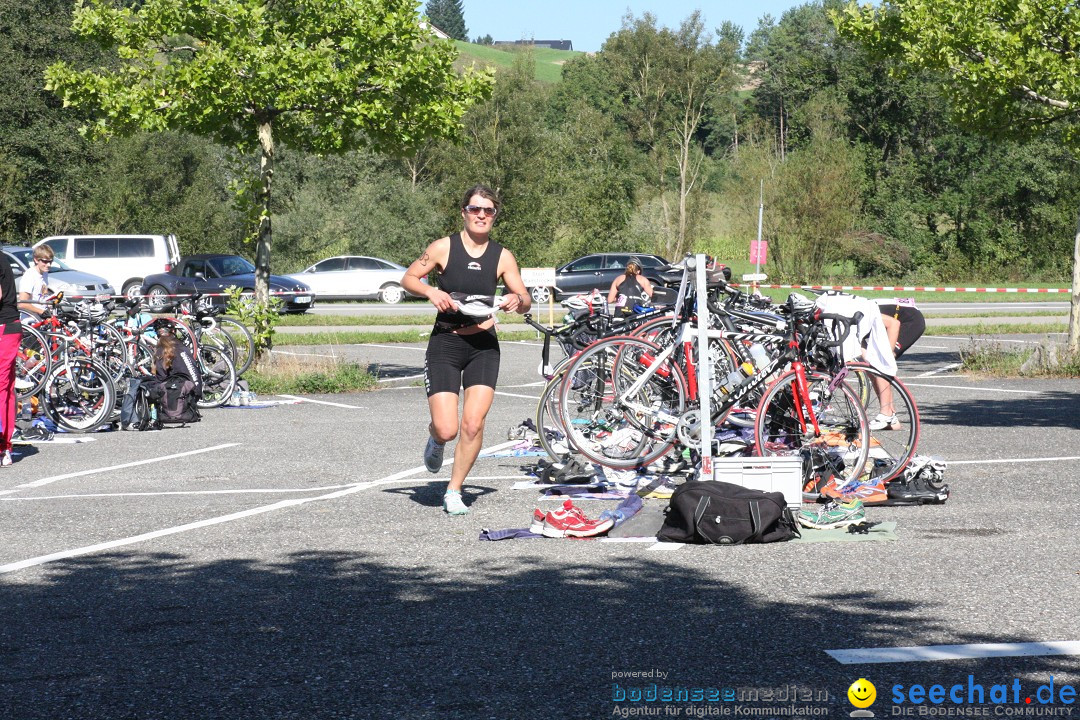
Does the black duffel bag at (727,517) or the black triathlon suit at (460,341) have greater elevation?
the black triathlon suit at (460,341)

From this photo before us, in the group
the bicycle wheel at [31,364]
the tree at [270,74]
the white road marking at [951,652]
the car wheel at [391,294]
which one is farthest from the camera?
the car wheel at [391,294]

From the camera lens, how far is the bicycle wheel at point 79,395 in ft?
44.3

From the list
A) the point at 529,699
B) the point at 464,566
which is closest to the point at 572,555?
the point at 464,566

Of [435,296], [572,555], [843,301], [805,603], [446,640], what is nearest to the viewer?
[446,640]

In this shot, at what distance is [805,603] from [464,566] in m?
1.82

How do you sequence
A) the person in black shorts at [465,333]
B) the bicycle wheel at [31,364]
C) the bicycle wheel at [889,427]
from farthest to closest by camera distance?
the bicycle wheel at [31,364]
the bicycle wheel at [889,427]
the person in black shorts at [465,333]

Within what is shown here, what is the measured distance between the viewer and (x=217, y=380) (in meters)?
15.8

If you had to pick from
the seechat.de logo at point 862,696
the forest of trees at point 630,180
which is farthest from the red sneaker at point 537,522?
the forest of trees at point 630,180

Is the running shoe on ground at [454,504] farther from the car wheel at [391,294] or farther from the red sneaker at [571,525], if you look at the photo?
the car wheel at [391,294]

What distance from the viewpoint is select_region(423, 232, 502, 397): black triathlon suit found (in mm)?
8250

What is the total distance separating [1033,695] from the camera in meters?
4.62

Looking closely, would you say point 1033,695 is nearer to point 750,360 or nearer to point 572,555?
point 572,555

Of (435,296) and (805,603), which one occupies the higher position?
(435,296)

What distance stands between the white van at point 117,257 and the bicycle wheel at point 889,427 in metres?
33.5
